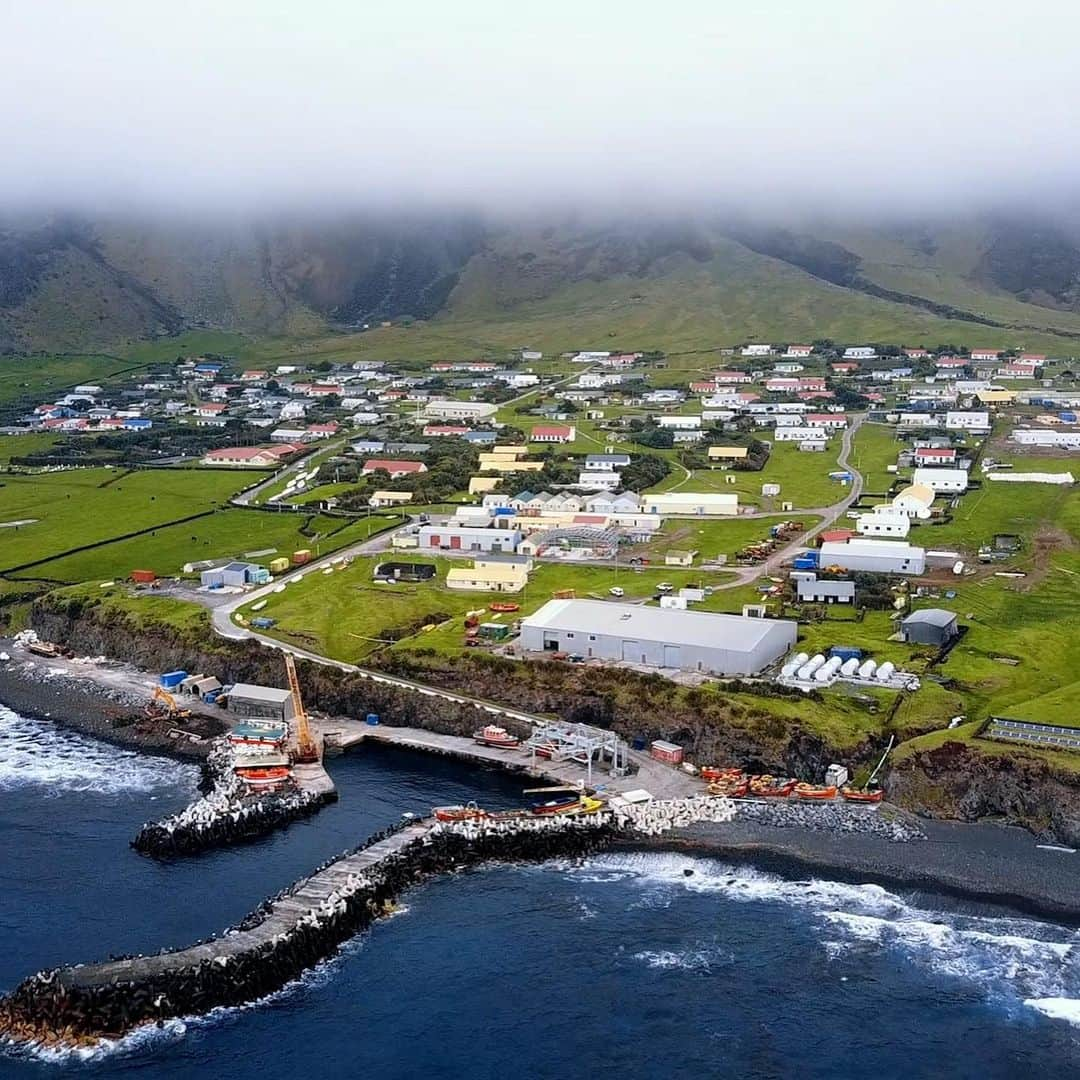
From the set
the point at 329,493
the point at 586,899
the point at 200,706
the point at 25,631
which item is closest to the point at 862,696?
the point at 586,899

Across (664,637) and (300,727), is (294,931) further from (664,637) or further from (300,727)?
(664,637)

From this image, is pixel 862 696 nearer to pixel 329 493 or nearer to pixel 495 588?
pixel 495 588

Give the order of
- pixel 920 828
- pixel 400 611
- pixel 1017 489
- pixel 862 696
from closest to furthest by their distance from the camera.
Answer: pixel 920 828 → pixel 862 696 → pixel 400 611 → pixel 1017 489

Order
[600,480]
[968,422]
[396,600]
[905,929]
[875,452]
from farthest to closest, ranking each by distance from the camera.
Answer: [968,422] < [875,452] < [600,480] < [396,600] < [905,929]

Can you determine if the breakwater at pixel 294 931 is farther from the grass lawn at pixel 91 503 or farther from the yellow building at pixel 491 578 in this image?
the grass lawn at pixel 91 503

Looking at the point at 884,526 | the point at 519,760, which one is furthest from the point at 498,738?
the point at 884,526
